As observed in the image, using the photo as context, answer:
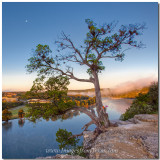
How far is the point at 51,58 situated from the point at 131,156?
17.2ft

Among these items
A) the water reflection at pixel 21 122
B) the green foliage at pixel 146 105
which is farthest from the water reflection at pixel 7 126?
the green foliage at pixel 146 105

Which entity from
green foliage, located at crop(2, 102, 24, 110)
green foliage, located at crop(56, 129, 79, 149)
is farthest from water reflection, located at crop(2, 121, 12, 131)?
green foliage, located at crop(56, 129, 79, 149)

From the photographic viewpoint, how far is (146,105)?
9.59 m

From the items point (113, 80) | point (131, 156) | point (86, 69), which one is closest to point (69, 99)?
point (86, 69)

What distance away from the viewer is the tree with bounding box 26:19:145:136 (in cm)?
543

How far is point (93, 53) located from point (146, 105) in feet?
24.3

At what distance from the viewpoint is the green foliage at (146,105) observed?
9455 mm

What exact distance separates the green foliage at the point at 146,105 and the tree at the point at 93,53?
16.7ft

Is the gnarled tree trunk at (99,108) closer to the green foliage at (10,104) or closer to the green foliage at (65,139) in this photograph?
the green foliage at (65,139)

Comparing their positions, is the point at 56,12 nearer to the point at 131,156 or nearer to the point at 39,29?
the point at 39,29

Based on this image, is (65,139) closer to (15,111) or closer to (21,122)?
(21,122)

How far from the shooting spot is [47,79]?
18.3ft

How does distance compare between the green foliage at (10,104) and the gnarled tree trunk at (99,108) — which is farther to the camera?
the gnarled tree trunk at (99,108)

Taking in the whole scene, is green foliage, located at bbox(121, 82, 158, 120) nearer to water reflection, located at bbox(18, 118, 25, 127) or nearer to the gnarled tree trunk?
the gnarled tree trunk
